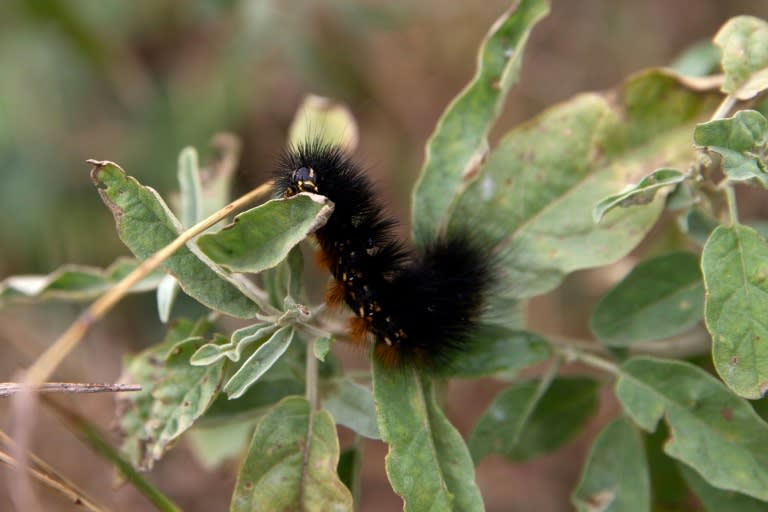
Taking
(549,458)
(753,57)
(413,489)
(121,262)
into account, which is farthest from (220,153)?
(549,458)

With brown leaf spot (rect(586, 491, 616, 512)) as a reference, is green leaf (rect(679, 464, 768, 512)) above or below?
below

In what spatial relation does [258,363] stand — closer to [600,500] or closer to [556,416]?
[600,500]

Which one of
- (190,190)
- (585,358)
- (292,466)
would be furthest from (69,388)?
(585,358)

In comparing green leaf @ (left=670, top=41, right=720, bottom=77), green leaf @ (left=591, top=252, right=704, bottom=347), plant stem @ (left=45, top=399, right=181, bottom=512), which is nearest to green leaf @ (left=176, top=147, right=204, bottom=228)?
plant stem @ (left=45, top=399, right=181, bottom=512)

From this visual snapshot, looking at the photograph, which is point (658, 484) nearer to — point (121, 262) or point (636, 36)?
point (121, 262)

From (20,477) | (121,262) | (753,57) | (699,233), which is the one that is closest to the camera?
(20,477)

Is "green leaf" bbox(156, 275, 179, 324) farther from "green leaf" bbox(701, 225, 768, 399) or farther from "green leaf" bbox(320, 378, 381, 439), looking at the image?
"green leaf" bbox(701, 225, 768, 399)
